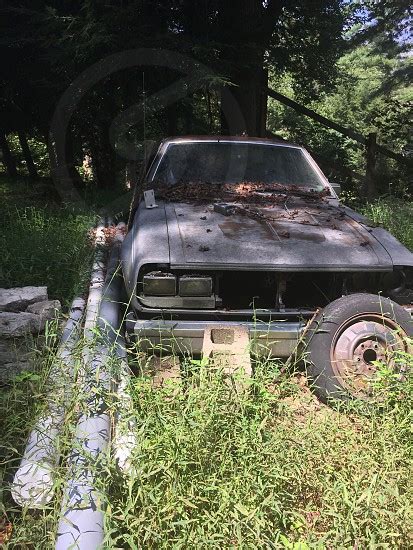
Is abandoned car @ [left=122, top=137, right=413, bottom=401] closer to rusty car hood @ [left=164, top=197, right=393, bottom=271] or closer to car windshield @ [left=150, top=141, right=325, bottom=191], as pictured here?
rusty car hood @ [left=164, top=197, right=393, bottom=271]

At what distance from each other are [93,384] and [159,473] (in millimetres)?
583

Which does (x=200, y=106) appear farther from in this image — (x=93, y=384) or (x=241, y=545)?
(x=241, y=545)

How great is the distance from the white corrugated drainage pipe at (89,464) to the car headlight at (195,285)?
584 millimetres

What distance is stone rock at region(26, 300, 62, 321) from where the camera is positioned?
Result: 12.1ft

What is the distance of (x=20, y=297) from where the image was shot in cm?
395

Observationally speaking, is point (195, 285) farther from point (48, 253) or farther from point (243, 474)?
point (48, 253)

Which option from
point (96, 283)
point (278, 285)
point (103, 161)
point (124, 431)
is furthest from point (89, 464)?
point (103, 161)

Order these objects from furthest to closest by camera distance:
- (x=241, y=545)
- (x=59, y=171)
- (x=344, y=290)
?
(x=59, y=171) < (x=344, y=290) < (x=241, y=545)

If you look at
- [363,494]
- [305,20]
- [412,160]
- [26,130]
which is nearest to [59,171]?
[26,130]

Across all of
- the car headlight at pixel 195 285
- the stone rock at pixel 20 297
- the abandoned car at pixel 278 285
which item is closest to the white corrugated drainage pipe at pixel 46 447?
the abandoned car at pixel 278 285

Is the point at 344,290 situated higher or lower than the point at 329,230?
lower

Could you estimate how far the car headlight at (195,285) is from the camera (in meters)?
3.09

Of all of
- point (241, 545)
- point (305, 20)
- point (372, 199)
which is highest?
point (305, 20)

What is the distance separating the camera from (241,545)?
178 centimetres
